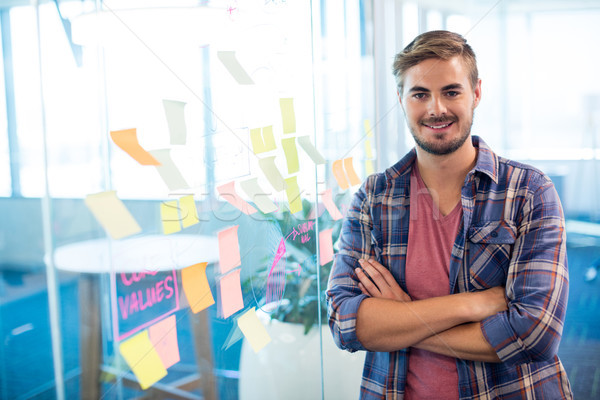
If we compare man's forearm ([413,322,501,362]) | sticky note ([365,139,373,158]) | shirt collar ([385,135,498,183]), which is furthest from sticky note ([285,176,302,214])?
sticky note ([365,139,373,158])

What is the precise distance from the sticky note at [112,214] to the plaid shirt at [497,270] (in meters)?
→ 0.45

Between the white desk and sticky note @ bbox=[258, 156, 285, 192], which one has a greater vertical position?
sticky note @ bbox=[258, 156, 285, 192]

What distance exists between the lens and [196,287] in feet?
2.69

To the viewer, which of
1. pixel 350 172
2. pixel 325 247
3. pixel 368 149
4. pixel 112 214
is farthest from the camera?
pixel 368 149

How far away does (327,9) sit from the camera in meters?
1.44

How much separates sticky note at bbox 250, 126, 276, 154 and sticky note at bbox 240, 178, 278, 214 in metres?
0.06

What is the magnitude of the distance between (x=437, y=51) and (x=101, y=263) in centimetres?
74

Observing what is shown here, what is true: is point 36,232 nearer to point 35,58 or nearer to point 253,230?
point 35,58

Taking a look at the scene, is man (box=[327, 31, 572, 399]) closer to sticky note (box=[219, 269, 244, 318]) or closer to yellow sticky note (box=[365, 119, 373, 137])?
sticky note (box=[219, 269, 244, 318])

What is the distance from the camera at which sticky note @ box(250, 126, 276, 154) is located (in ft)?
3.26

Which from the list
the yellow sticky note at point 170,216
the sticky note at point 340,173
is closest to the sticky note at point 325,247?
the sticky note at point 340,173

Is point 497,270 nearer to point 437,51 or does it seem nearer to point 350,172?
point 437,51

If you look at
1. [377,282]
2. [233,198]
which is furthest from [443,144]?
[233,198]

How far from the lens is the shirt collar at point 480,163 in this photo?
3.14 ft
